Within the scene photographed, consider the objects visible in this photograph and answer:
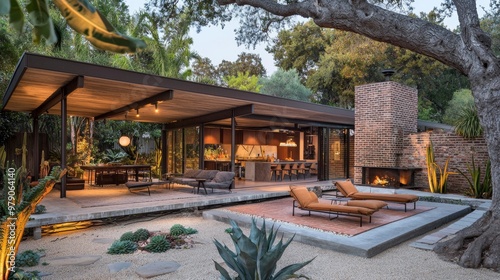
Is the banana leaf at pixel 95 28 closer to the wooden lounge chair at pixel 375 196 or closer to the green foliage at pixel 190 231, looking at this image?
the green foliage at pixel 190 231

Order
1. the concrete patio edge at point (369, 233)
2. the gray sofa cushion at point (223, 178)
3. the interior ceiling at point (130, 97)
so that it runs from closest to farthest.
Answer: the concrete patio edge at point (369, 233) < the interior ceiling at point (130, 97) < the gray sofa cushion at point (223, 178)

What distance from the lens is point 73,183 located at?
10.5 metres

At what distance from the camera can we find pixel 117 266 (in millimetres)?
4605

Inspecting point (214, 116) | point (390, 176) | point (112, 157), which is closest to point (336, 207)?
point (390, 176)

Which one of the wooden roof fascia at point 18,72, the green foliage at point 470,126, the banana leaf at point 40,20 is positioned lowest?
the banana leaf at point 40,20

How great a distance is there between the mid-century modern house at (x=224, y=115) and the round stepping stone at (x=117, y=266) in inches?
143

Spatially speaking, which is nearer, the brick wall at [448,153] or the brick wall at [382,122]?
the brick wall at [448,153]

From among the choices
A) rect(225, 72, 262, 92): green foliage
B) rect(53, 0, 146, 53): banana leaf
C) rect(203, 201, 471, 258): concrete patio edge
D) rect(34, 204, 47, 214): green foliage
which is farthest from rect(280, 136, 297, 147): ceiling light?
rect(53, 0, 146, 53): banana leaf

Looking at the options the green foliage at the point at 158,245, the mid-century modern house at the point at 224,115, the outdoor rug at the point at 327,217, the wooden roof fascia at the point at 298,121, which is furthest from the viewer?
the wooden roof fascia at the point at 298,121

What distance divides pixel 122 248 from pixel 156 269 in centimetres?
110

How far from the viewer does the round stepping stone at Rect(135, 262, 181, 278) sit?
14.2 feet

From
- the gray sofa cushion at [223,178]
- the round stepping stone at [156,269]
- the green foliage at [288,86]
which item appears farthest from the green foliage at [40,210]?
the green foliage at [288,86]

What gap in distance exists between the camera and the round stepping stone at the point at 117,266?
14.7 feet

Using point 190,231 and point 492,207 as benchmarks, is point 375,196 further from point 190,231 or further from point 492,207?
point 190,231
